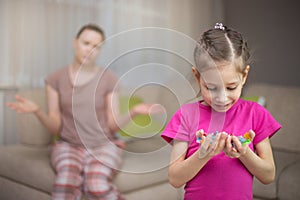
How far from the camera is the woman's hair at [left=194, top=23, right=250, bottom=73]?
1.09 meters

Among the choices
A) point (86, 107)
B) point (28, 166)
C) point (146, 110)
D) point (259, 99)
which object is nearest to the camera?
point (146, 110)

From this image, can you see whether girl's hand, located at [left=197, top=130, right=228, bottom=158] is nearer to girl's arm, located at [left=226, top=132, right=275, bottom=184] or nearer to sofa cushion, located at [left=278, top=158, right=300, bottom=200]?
girl's arm, located at [left=226, top=132, right=275, bottom=184]

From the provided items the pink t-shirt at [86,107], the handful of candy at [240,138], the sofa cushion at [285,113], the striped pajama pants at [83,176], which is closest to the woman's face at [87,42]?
the pink t-shirt at [86,107]

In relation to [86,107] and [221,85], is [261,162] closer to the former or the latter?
[221,85]

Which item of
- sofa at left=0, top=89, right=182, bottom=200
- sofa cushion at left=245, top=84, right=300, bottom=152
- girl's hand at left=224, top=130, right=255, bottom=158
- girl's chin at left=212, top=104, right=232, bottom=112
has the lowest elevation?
sofa at left=0, top=89, right=182, bottom=200

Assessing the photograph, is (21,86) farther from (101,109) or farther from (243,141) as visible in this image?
(243,141)

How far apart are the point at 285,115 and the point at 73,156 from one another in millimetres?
1197

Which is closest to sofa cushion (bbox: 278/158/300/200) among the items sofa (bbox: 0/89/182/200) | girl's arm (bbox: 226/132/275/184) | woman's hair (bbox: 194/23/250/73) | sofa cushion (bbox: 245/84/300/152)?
sofa cushion (bbox: 245/84/300/152)

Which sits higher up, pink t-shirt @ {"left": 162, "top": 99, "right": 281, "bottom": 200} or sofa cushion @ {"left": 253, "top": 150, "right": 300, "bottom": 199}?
pink t-shirt @ {"left": 162, "top": 99, "right": 281, "bottom": 200}

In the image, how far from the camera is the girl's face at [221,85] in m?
1.05

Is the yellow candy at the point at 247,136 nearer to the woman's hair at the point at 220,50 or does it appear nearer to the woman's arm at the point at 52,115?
the woman's hair at the point at 220,50

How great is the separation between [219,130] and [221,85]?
112 millimetres

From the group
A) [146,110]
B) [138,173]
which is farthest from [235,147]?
A: [138,173]

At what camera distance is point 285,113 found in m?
2.76
